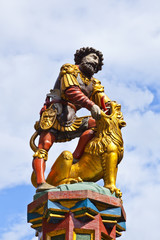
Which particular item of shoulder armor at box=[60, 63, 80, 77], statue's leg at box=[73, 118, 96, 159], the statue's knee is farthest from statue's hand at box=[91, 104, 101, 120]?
shoulder armor at box=[60, 63, 80, 77]

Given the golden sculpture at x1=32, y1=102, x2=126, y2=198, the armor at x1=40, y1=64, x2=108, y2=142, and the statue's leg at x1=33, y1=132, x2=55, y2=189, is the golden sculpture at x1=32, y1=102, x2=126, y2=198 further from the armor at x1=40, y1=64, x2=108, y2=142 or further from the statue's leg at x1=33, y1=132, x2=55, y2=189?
the armor at x1=40, y1=64, x2=108, y2=142

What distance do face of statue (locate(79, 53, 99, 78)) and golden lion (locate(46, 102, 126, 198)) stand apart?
118 centimetres

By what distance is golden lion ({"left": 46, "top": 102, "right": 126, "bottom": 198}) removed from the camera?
34.5 feet

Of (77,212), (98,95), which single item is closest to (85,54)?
(98,95)

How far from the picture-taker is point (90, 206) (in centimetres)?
969

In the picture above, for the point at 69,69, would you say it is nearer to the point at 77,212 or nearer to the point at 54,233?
the point at 77,212

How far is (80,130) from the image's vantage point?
36.6 feet

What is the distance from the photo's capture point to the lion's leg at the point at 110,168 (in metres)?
10.4

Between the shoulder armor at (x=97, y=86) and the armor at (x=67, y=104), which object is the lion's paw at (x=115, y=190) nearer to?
the armor at (x=67, y=104)

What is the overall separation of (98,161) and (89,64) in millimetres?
2220

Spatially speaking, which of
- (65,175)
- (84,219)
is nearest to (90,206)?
(84,219)

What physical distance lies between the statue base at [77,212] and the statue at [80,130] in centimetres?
33

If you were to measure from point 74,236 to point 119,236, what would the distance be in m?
1.28

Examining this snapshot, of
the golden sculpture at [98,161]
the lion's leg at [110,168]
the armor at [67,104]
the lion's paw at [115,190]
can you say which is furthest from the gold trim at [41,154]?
the lion's paw at [115,190]
